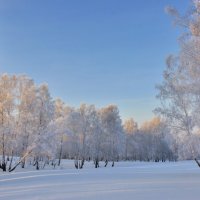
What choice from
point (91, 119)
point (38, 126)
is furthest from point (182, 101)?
point (91, 119)

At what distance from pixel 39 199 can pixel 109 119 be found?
168 ft

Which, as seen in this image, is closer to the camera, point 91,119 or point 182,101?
point 182,101

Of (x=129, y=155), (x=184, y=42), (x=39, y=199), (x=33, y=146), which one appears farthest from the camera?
(x=129, y=155)

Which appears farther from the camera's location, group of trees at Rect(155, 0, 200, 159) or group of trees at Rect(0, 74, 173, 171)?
group of trees at Rect(0, 74, 173, 171)

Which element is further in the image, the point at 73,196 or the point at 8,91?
the point at 8,91

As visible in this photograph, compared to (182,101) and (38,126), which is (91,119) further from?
→ (182,101)

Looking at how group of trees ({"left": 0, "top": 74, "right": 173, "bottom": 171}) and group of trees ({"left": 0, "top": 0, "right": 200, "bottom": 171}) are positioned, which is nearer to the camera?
group of trees ({"left": 0, "top": 0, "right": 200, "bottom": 171})

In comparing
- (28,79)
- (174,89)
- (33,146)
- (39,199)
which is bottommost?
(39,199)

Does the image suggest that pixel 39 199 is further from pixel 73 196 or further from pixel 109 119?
pixel 109 119

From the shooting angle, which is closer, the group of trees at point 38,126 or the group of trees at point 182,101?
the group of trees at point 182,101

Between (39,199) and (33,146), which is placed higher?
(33,146)

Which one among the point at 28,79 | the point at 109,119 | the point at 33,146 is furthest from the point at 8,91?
the point at 109,119

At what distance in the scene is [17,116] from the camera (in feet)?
117

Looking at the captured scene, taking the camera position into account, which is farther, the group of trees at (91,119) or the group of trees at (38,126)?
the group of trees at (38,126)
